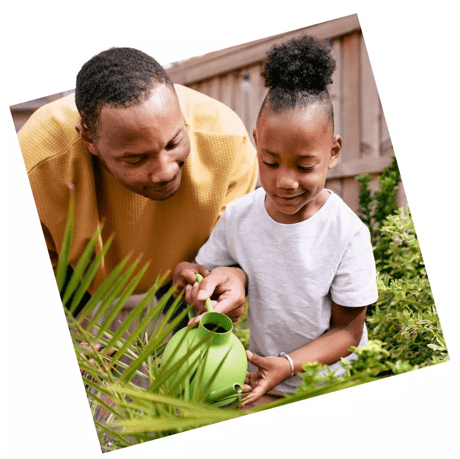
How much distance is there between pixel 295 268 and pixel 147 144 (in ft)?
1.41

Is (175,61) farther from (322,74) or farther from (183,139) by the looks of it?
(322,74)

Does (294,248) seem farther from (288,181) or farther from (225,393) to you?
(225,393)

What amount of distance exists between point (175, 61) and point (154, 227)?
0.39 m

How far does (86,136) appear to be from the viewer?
123 centimetres

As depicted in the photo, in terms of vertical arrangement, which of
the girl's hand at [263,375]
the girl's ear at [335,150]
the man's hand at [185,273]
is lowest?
the girl's hand at [263,375]

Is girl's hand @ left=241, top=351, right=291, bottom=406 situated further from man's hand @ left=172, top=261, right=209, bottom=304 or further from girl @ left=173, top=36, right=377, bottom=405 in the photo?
man's hand @ left=172, top=261, right=209, bottom=304

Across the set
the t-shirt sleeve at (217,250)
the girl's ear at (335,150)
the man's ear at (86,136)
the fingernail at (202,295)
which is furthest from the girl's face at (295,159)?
the man's ear at (86,136)

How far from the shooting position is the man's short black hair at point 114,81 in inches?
45.2

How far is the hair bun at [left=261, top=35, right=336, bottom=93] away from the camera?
1.17m

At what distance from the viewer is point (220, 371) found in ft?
3.76

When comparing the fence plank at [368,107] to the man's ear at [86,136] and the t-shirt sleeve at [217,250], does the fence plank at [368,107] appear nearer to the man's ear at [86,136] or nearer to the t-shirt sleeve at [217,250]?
the t-shirt sleeve at [217,250]

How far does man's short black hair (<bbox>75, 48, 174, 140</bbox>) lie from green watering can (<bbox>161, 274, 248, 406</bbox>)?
0.48m

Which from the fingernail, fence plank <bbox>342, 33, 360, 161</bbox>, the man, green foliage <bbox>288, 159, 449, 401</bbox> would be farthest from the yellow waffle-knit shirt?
green foliage <bbox>288, 159, 449, 401</bbox>

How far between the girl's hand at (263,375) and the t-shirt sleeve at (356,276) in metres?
0.19
